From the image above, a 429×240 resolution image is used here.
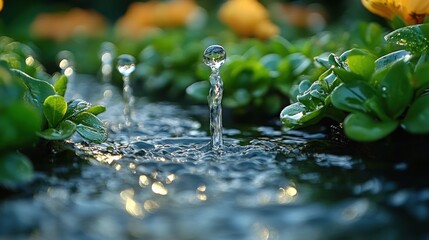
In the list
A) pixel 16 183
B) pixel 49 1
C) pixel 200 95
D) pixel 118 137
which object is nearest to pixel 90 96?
pixel 200 95

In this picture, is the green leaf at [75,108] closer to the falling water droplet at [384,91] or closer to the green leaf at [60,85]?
the green leaf at [60,85]

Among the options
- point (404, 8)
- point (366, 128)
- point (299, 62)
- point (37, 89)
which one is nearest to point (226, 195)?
point (366, 128)

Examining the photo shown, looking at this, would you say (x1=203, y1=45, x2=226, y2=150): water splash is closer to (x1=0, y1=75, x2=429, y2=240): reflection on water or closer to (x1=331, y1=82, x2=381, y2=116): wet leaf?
(x1=0, y1=75, x2=429, y2=240): reflection on water

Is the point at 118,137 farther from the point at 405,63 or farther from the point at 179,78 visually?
the point at 179,78

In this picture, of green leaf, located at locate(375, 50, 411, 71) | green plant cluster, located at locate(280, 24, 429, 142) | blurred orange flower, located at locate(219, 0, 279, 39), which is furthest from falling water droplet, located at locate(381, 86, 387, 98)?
blurred orange flower, located at locate(219, 0, 279, 39)

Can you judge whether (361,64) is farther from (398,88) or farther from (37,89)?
(37,89)

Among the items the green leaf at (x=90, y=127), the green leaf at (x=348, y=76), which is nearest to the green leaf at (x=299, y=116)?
the green leaf at (x=348, y=76)
